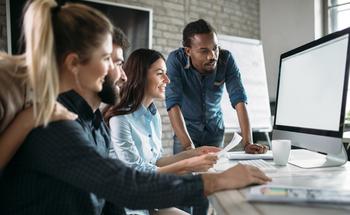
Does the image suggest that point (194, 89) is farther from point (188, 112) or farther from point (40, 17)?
point (40, 17)

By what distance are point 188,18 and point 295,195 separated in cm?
327

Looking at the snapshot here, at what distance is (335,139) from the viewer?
1.04 metres

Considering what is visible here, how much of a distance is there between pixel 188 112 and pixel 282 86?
645mm

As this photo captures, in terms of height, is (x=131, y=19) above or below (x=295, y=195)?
above

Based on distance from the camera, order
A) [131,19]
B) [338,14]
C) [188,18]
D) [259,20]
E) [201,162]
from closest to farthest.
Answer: [201,162] < [131,19] < [188,18] < [338,14] < [259,20]

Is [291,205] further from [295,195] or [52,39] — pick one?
[52,39]

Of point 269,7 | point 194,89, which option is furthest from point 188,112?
point 269,7

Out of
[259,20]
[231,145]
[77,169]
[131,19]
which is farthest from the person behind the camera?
[259,20]

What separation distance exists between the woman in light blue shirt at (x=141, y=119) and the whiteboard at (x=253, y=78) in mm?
2257

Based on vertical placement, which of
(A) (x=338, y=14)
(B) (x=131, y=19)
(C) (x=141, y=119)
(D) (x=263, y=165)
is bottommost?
(D) (x=263, y=165)

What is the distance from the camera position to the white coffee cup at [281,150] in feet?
3.76

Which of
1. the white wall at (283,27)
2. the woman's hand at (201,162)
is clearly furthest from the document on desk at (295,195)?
the white wall at (283,27)

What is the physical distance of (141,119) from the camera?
138 centimetres

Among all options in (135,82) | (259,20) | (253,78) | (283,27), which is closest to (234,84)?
(135,82)
